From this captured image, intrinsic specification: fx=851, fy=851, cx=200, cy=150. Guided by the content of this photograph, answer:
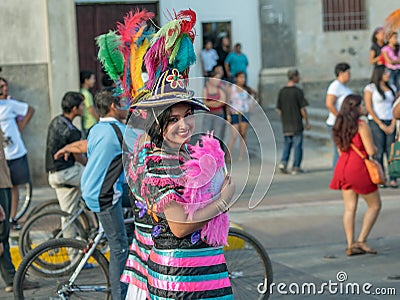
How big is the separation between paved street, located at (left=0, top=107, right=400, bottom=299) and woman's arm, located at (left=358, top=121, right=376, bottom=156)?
1.10 metres

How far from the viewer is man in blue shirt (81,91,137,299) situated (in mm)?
6402

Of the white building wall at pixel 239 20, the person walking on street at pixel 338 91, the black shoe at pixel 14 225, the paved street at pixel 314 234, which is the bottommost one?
the paved street at pixel 314 234

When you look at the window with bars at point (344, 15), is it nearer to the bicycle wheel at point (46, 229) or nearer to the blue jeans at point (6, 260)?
the bicycle wheel at point (46, 229)

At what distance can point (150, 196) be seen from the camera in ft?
14.5

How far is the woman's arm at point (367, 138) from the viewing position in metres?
8.30

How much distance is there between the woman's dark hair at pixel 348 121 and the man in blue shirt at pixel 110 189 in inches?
109

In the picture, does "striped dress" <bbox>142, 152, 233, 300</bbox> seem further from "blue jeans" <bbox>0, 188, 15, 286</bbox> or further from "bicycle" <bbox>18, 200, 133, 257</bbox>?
"bicycle" <bbox>18, 200, 133, 257</bbox>

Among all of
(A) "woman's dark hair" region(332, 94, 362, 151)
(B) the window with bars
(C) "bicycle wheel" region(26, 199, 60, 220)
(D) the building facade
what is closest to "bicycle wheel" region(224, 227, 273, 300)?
(A) "woman's dark hair" region(332, 94, 362, 151)

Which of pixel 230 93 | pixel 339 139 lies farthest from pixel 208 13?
pixel 230 93

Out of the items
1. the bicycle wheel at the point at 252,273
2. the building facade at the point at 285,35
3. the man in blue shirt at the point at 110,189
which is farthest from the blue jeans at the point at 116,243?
the building facade at the point at 285,35

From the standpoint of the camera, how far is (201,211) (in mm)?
4285

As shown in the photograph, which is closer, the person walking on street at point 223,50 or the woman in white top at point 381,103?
the woman in white top at point 381,103

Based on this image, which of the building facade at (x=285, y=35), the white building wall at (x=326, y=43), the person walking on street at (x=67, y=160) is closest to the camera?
the person walking on street at (x=67, y=160)

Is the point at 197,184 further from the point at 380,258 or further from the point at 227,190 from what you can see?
the point at 380,258
